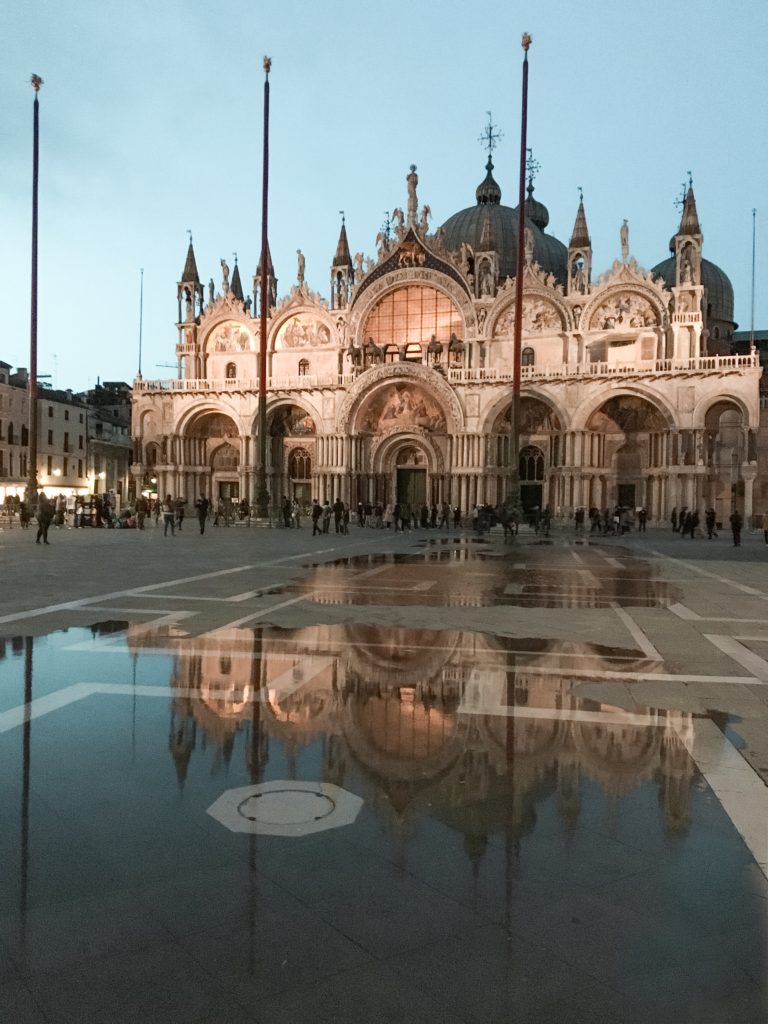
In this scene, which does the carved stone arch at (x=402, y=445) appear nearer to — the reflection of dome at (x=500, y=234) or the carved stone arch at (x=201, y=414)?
A: the carved stone arch at (x=201, y=414)

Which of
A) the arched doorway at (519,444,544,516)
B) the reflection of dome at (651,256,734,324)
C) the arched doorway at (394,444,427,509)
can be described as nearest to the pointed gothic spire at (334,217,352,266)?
the arched doorway at (394,444,427,509)

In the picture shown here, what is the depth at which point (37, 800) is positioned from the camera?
4133 millimetres

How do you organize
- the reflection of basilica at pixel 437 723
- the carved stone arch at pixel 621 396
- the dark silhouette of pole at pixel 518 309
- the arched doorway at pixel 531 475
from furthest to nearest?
the arched doorway at pixel 531 475 < the carved stone arch at pixel 621 396 < the dark silhouette of pole at pixel 518 309 < the reflection of basilica at pixel 437 723

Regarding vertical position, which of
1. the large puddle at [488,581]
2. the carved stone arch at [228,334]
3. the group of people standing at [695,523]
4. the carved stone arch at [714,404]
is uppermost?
the carved stone arch at [228,334]

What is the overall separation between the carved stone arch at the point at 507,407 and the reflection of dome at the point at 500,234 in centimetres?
1080

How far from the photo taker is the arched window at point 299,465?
54.1m

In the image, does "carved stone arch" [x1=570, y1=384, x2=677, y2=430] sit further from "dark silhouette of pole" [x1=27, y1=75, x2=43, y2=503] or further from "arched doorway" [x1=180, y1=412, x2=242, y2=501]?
"dark silhouette of pole" [x1=27, y1=75, x2=43, y2=503]

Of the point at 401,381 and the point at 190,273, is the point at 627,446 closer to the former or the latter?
the point at 401,381

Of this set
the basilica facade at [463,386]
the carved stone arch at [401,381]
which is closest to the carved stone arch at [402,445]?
the basilica facade at [463,386]

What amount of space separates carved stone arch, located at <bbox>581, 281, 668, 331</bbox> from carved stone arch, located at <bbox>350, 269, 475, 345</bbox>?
702 centimetres

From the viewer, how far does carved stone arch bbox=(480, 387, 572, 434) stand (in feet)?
150

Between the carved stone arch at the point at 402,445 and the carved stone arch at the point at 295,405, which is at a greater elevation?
the carved stone arch at the point at 295,405

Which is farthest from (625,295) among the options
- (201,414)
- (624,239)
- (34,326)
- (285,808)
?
(285,808)

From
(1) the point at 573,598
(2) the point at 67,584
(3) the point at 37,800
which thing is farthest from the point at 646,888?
(2) the point at 67,584
